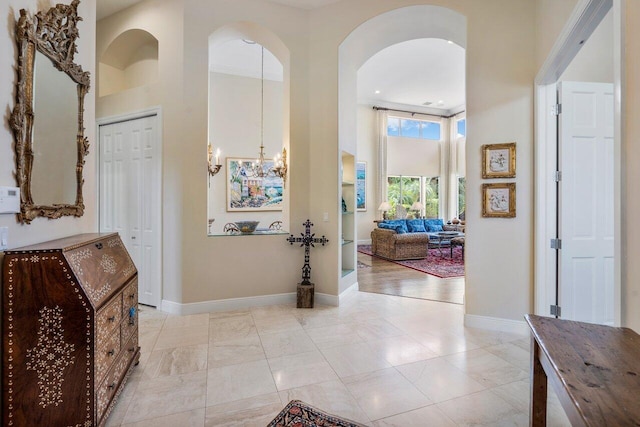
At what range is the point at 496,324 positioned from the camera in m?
3.19

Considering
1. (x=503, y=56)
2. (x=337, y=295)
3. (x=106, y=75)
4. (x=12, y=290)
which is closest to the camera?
(x=12, y=290)

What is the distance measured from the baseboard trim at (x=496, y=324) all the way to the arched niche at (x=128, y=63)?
505 centimetres

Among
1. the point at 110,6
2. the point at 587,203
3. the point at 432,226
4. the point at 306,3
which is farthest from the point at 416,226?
the point at 110,6

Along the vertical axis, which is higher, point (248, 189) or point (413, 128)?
point (413, 128)

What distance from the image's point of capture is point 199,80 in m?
3.73

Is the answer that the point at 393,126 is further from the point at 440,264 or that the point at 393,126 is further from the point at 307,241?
the point at 307,241

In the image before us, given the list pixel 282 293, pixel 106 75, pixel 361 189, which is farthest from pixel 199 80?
pixel 361 189

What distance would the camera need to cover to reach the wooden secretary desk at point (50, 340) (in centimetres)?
152

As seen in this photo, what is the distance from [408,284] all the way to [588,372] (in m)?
4.23

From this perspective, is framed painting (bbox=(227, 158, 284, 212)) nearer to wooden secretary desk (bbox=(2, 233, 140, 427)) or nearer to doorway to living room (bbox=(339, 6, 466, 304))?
doorway to living room (bbox=(339, 6, 466, 304))

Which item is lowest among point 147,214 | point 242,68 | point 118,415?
point 118,415

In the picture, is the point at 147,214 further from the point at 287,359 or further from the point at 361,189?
the point at 361,189

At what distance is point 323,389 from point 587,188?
9.67ft

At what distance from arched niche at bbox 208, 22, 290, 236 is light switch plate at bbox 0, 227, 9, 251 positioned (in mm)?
4947
